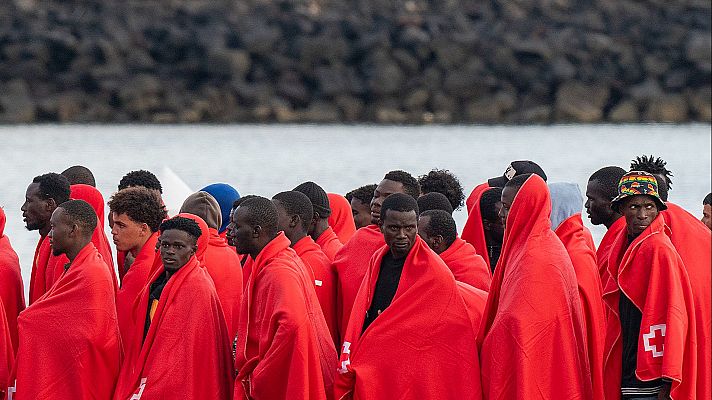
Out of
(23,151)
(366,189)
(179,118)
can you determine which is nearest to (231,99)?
(179,118)

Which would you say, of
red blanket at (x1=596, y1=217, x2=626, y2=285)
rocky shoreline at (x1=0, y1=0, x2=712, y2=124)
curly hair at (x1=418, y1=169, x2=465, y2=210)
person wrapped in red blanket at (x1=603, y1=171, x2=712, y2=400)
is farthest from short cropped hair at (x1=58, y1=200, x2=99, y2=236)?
rocky shoreline at (x1=0, y1=0, x2=712, y2=124)

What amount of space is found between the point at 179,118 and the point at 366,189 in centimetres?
4902

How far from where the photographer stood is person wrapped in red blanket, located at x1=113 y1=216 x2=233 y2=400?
698 cm

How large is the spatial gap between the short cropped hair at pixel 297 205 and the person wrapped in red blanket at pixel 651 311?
5.66 feet

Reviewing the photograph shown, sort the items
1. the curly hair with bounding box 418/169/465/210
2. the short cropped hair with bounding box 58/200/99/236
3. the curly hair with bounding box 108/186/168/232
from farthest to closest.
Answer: the curly hair with bounding box 418/169/465/210
the curly hair with bounding box 108/186/168/232
the short cropped hair with bounding box 58/200/99/236

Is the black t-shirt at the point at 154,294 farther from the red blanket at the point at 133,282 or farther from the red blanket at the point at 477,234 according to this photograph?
the red blanket at the point at 477,234

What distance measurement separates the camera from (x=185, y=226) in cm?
712

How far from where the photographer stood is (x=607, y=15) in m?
63.4

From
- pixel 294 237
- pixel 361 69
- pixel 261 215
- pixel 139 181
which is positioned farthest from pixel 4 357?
pixel 361 69

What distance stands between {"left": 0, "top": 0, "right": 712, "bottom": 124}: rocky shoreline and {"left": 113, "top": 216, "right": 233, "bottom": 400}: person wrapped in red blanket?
49657 millimetres

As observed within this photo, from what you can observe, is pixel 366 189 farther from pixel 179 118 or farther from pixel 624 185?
pixel 179 118

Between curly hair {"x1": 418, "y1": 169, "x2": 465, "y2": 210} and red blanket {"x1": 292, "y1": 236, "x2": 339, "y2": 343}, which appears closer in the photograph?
red blanket {"x1": 292, "y1": 236, "x2": 339, "y2": 343}

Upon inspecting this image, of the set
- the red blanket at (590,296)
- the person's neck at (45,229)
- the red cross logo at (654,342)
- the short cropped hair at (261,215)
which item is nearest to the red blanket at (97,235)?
the person's neck at (45,229)

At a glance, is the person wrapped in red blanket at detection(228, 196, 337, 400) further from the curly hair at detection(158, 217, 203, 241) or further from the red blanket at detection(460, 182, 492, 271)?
the red blanket at detection(460, 182, 492, 271)
